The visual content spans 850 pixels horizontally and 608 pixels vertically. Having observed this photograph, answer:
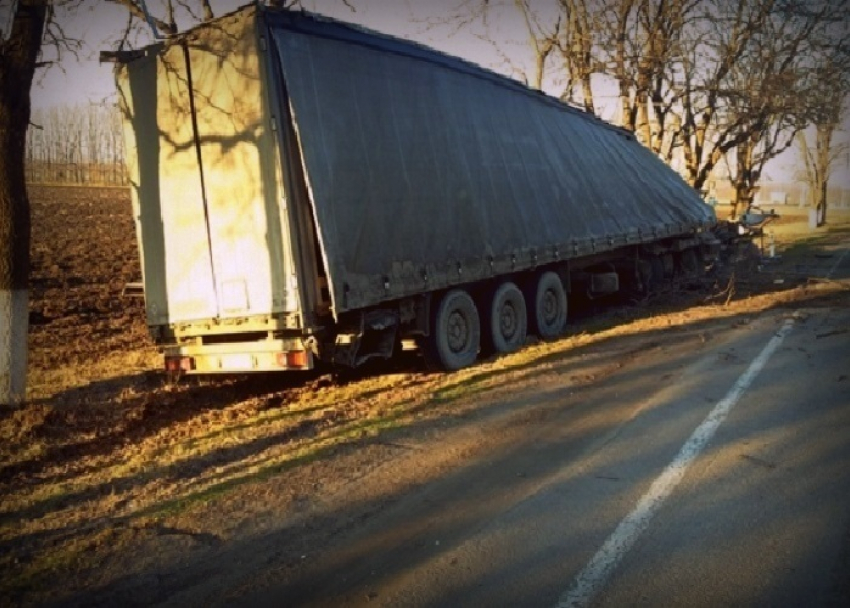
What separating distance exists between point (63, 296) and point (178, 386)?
8406mm

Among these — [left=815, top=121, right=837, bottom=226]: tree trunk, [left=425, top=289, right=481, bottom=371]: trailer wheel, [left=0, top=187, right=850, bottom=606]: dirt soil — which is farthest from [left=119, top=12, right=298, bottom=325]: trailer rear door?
[left=815, top=121, right=837, bottom=226]: tree trunk

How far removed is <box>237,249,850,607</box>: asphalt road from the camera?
3.42 metres

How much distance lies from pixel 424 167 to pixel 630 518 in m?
5.46

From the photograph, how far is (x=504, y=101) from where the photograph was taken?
1073 cm

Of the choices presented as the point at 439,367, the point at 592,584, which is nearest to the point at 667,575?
the point at 592,584

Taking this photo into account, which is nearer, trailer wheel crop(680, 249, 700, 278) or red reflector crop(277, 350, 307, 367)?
red reflector crop(277, 350, 307, 367)

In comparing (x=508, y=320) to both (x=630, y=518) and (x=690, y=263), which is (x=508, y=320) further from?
(x=690, y=263)

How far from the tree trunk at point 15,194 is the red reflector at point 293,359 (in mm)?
3005

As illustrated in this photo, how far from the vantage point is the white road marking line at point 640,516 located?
3.38 metres

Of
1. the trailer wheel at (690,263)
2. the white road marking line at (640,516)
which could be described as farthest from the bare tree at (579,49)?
the white road marking line at (640,516)

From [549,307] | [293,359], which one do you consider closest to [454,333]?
[293,359]

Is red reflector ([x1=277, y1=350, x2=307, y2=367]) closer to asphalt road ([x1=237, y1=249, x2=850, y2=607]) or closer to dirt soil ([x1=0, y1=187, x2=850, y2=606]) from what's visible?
dirt soil ([x1=0, y1=187, x2=850, y2=606])

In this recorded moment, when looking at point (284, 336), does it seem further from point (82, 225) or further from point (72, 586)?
point (82, 225)

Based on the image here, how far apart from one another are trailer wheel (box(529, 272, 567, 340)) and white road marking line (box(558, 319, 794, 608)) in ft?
14.5
